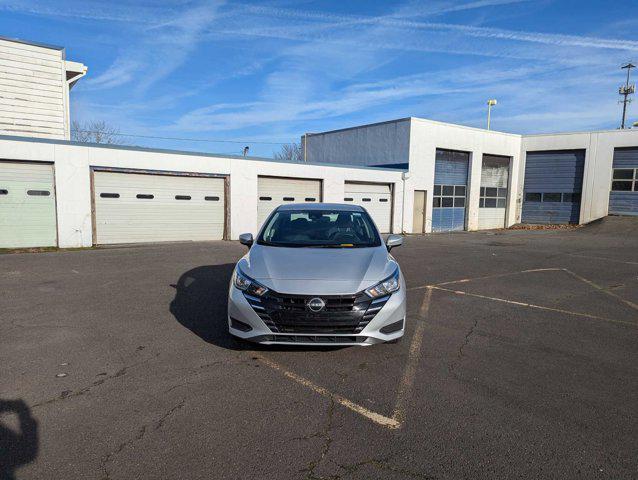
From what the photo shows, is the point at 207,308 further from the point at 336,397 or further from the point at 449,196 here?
the point at 449,196

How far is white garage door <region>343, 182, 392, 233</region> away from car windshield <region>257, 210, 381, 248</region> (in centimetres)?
1389

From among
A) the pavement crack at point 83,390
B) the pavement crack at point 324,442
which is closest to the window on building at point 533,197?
the pavement crack at point 324,442

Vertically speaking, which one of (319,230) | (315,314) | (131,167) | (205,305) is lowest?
(205,305)

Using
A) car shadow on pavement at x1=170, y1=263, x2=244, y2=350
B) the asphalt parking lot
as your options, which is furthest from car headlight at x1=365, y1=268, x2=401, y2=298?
car shadow on pavement at x1=170, y1=263, x2=244, y2=350

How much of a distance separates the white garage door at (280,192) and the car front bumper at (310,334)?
12637mm

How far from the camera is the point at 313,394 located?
11.7 feet

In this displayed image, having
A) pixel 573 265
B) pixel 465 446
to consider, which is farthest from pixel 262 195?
pixel 465 446

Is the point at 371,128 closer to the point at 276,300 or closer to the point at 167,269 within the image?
the point at 167,269

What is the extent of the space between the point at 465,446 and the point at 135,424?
2350 mm

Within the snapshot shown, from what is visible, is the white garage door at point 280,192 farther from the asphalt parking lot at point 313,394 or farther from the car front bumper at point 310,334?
the car front bumper at point 310,334

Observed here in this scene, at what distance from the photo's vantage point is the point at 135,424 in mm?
3061

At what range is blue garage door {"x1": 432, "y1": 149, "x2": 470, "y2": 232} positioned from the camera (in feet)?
77.1

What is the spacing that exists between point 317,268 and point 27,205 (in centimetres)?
1179

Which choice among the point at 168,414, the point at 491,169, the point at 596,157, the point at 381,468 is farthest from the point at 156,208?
the point at 596,157
